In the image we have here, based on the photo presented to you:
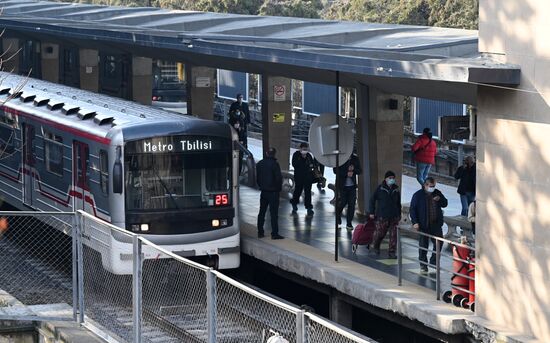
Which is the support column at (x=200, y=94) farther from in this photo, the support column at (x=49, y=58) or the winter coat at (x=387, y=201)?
the winter coat at (x=387, y=201)

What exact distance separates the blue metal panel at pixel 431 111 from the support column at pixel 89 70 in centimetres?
1077

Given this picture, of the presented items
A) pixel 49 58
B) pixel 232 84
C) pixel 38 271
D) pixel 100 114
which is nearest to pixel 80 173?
pixel 100 114

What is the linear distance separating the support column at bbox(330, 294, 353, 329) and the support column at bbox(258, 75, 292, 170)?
409 inches

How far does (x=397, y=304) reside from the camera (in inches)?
626

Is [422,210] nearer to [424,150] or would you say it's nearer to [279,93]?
[424,150]

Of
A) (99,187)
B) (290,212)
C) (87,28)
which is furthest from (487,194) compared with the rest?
(87,28)

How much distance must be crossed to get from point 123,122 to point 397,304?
569 centimetres

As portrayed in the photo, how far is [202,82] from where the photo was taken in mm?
32625

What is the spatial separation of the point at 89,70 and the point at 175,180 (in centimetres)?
2113

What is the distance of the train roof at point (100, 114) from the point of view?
62.2ft

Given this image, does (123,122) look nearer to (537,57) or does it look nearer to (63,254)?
(63,254)

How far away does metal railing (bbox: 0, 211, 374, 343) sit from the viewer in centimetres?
1056

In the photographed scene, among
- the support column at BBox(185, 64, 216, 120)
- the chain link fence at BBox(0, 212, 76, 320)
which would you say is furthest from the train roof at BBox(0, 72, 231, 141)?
the support column at BBox(185, 64, 216, 120)

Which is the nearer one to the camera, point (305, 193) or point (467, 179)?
point (467, 179)
